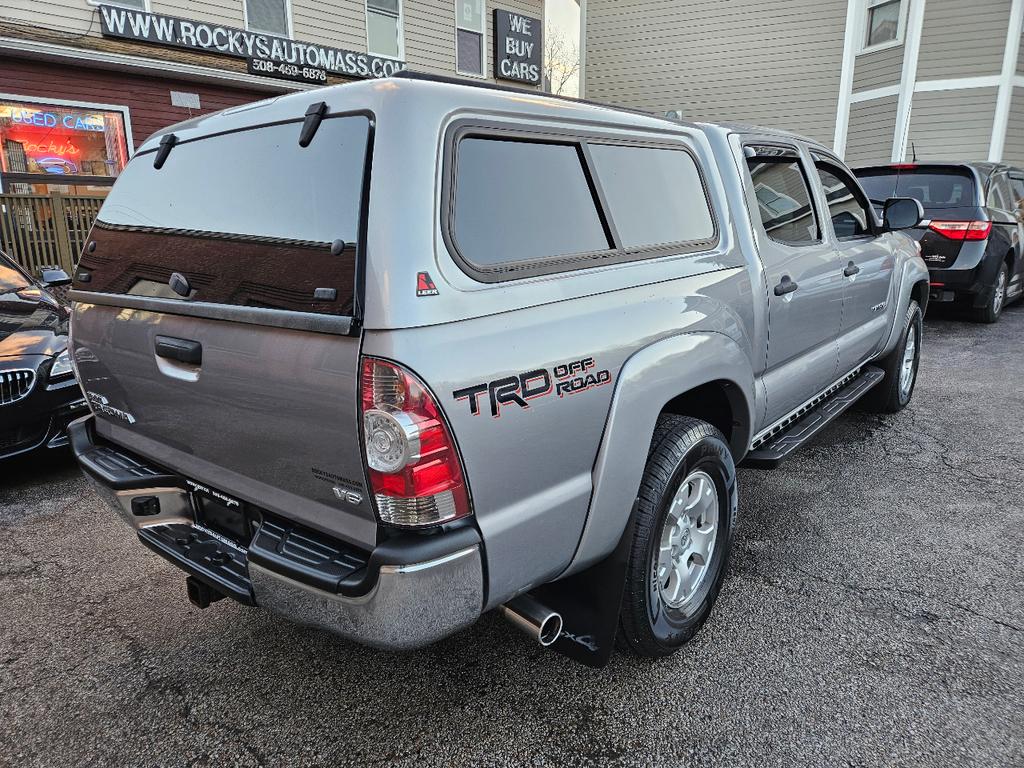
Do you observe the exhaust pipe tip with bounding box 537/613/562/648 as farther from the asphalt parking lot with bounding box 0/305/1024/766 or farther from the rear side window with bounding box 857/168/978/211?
the rear side window with bounding box 857/168/978/211

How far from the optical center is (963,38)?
43.8 ft

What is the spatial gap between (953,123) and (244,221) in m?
15.6

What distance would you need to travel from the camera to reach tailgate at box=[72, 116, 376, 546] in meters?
1.81

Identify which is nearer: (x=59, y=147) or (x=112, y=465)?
(x=112, y=465)

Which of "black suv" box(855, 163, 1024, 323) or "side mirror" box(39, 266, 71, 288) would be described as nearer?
"side mirror" box(39, 266, 71, 288)

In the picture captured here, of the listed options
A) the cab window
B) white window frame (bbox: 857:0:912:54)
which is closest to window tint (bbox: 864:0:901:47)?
white window frame (bbox: 857:0:912:54)

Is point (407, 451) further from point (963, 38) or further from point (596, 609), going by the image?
point (963, 38)

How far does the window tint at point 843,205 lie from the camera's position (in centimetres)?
414

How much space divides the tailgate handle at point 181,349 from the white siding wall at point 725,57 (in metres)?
16.3

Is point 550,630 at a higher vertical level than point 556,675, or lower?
higher

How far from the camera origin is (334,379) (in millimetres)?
1754

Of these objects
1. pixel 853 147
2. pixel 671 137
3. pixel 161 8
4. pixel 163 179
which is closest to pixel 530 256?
pixel 671 137

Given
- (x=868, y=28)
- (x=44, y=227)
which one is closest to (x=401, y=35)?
(x=44, y=227)

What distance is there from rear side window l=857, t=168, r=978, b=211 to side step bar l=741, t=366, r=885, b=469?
4211 mm
